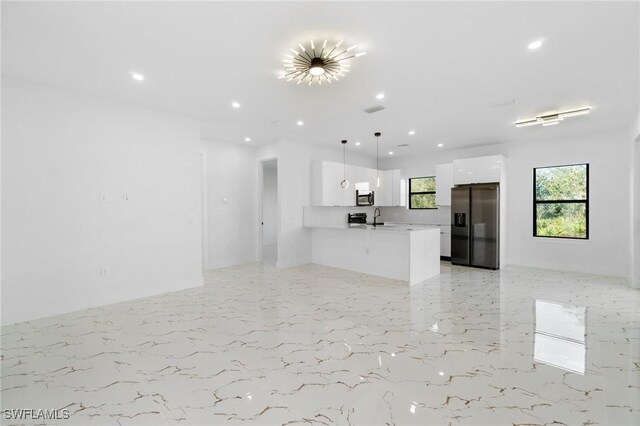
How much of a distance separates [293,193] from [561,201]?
5.64 metres

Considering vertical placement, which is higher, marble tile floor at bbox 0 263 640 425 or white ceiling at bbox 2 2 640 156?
white ceiling at bbox 2 2 640 156

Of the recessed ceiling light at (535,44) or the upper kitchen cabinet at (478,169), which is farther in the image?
the upper kitchen cabinet at (478,169)

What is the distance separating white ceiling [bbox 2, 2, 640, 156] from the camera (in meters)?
2.24

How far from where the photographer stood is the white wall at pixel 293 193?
6254mm

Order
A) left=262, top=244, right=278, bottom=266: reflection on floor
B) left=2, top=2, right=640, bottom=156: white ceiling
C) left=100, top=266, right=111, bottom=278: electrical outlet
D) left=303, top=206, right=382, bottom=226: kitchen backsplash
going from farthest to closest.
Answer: left=262, top=244, right=278, bottom=266: reflection on floor → left=303, top=206, right=382, bottom=226: kitchen backsplash → left=100, top=266, right=111, bottom=278: electrical outlet → left=2, top=2, right=640, bottom=156: white ceiling

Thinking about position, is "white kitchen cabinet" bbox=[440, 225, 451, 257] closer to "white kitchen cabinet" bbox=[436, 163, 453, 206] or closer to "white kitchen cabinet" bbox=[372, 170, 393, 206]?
"white kitchen cabinet" bbox=[436, 163, 453, 206]

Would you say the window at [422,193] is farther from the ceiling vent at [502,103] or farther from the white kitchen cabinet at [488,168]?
the ceiling vent at [502,103]

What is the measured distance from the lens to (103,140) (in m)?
3.94

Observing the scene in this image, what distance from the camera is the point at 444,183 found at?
707cm

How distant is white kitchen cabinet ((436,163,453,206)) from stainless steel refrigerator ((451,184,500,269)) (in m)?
0.25

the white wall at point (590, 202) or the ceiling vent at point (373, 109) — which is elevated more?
the ceiling vent at point (373, 109)

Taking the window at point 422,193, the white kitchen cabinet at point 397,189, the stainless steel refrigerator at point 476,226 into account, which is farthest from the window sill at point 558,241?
the white kitchen cabinet at point 397,189

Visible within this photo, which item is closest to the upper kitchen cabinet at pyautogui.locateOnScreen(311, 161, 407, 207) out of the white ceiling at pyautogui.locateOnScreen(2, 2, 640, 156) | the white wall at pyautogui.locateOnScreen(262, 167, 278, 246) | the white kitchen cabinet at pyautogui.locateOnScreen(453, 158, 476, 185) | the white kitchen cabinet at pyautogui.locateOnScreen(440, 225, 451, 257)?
the white kitchen cabinet at pyautogui.locateOnScreen(440, 225, 451, 257)

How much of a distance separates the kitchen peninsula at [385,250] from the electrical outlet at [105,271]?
385 cm
